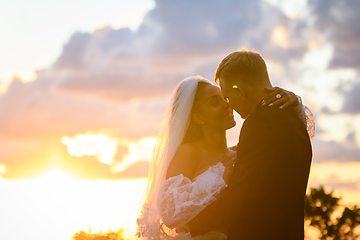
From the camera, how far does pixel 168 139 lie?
6605 millimetres

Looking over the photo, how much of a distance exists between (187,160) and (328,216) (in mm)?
21931

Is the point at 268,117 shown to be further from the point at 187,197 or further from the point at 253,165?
the point at 187,197

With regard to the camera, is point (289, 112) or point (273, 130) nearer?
point (273, 130)

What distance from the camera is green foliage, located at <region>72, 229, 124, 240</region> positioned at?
8136mm

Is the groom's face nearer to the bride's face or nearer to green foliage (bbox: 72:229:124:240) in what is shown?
the bride's face

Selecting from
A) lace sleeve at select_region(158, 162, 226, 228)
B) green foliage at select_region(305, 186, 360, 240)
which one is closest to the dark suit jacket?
lace sleeve at select_region(158, 162, 226, 228)

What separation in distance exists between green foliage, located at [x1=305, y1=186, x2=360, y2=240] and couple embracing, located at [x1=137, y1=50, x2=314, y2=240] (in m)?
20.8

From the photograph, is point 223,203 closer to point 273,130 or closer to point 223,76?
point 273,130

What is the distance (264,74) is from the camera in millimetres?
4660

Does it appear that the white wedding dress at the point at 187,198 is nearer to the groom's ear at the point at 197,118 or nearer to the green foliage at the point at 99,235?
the groom's ear at the point at 197,118

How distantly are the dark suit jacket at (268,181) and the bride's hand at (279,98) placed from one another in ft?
0.39

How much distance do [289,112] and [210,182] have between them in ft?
4.70

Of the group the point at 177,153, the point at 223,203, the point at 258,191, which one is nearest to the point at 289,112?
the point at 258,191

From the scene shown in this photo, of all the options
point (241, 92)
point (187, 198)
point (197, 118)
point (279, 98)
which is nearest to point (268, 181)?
point (279, 98)
